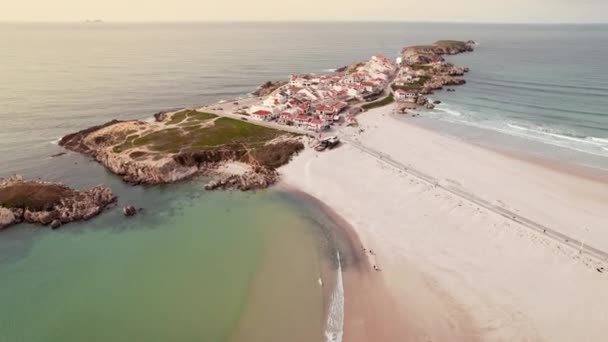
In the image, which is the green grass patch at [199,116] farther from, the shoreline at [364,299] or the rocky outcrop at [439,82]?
the rocky outcrop at [439,82]

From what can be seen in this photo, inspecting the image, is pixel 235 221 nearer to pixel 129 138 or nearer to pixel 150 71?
pixel 129 138

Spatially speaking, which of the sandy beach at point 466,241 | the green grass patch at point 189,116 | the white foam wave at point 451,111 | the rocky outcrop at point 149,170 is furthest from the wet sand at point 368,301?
the white foam wave at point 451,111

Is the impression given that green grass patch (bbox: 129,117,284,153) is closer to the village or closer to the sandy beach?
the village

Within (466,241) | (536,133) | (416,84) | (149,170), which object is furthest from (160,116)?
(536,133)

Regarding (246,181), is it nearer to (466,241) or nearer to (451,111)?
(466,241)

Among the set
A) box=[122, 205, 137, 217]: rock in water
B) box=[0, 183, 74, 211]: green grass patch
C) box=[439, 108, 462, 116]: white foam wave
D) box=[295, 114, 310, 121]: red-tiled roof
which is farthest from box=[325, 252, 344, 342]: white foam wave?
box=[439, 108, 462, 116]: white foam wave

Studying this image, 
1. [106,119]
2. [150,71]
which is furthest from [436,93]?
[150,71]
